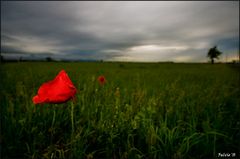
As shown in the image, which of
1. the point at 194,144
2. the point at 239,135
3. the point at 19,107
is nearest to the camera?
the point at 194,144

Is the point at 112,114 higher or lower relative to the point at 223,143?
higher

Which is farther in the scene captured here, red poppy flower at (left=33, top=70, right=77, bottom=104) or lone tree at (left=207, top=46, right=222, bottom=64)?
lone tree at (left=207, top=46, right=222, bottom=64)

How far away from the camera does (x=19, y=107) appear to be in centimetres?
215

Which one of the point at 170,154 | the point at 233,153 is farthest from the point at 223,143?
the point at 170,154

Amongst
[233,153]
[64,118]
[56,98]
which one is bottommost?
[233,153]

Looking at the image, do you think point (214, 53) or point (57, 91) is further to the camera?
point (214, 53)

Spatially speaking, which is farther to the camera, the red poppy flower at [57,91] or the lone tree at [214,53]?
the lone tree at [214,53]

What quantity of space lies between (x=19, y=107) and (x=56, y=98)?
3.99 ft

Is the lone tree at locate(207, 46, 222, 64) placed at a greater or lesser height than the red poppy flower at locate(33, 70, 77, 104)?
greater

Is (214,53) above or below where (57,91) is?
above

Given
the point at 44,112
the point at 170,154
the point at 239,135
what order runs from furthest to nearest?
the point at 44,112 → the point at 239,135 → the point at 170,154

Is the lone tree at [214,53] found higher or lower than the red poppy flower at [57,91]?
higher

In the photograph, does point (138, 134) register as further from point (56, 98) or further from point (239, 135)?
point (239, 135)

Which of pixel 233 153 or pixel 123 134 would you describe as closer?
pixel 233 153
